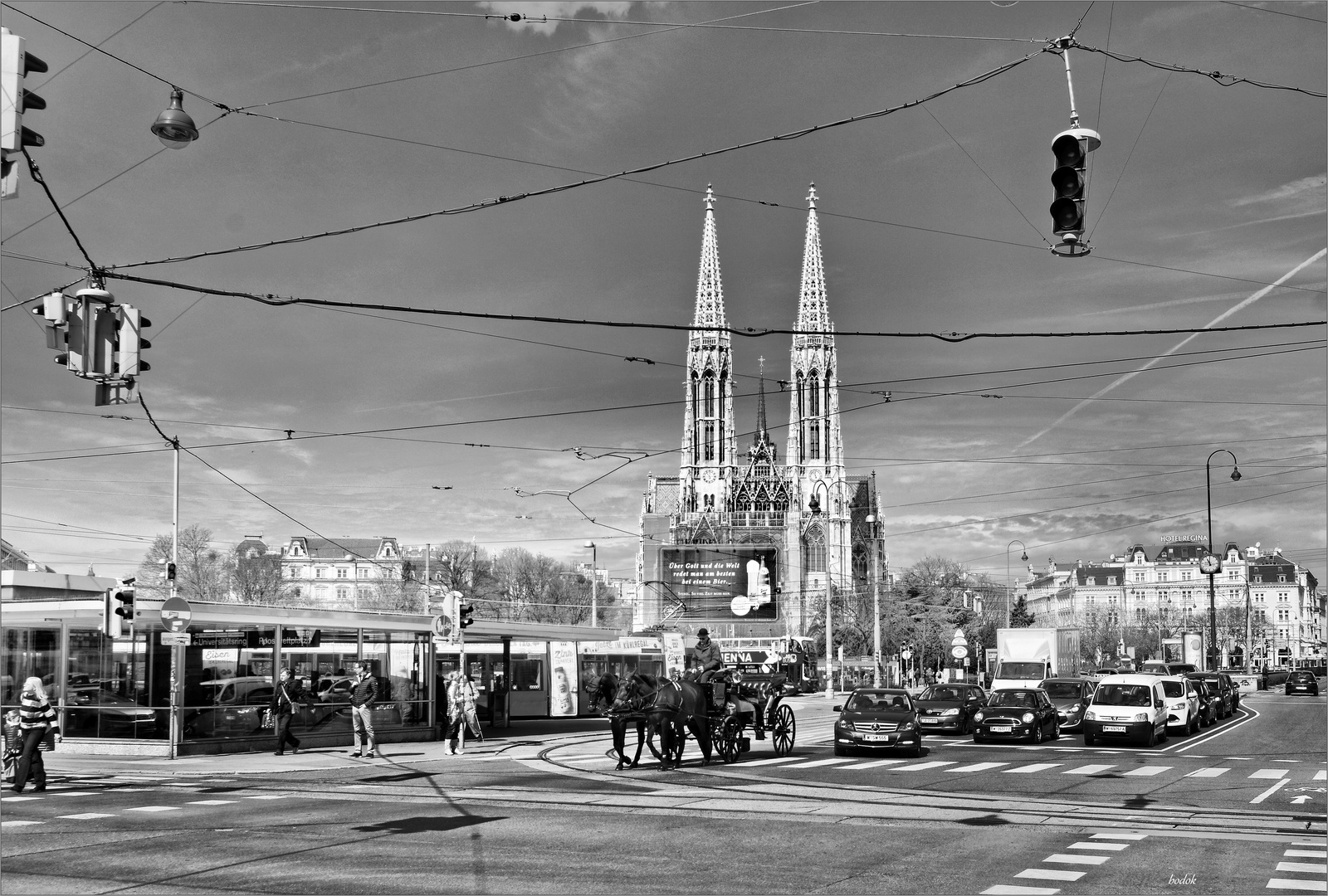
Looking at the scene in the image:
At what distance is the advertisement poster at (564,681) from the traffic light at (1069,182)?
29.2m

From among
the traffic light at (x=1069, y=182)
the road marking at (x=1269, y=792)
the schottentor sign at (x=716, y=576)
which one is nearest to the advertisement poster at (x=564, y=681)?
the road marking at (x=1269, y=792)

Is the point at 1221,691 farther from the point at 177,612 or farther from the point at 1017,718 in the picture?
the point at 177,612

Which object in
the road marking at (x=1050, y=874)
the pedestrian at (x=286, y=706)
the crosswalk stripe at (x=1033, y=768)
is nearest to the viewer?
the road marking at (x=1050, y=874)

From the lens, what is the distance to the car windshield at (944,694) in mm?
36031

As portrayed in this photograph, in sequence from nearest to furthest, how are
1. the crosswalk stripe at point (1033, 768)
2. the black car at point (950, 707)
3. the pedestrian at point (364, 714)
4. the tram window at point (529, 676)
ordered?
the crosswalk stripe at point (1033, 768), the pedestrian at point (364, 714), the black car at point (950, 707), the tram window at point (529, 676)

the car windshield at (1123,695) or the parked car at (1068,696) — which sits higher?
the car windshield at (1123,695)

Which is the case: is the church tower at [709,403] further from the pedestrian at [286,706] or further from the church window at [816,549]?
the pedestrian at [286,706]

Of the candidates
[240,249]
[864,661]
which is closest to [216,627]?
[240,249]

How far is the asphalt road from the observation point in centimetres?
1027

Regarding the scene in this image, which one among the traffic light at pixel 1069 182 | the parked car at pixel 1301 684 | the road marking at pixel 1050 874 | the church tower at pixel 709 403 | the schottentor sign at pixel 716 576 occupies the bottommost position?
the parked car at pixel 1301 684

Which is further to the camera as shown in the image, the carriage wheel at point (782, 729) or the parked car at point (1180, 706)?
the parked car at point (1180, 706)

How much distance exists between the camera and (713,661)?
23547mm

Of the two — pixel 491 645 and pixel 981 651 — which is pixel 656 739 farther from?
pixel 981 651

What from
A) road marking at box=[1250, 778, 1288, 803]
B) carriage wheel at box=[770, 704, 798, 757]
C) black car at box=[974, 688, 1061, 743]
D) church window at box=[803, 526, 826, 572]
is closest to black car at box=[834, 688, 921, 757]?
carriage wheel at box=[770, 704, 798, 757]
